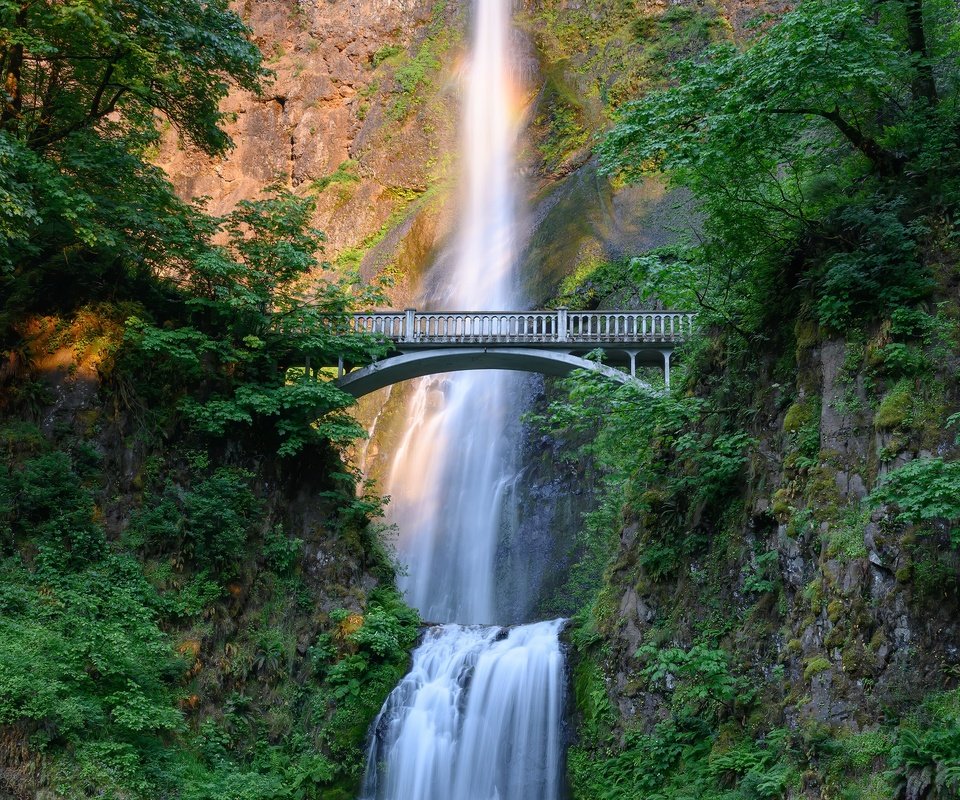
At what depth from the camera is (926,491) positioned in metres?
7.99

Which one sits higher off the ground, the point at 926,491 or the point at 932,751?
the point at 926,491

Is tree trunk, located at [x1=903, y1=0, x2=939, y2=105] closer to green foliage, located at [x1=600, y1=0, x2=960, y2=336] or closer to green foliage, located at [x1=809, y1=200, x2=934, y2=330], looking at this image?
green foliage, located at [x1=600, y1=0, x2=960, y2=336]

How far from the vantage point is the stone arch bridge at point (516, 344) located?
19297mm

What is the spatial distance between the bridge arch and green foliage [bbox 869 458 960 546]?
10966 millimetres

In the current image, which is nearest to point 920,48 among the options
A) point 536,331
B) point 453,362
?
point 536,331

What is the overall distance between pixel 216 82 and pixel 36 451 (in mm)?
7996

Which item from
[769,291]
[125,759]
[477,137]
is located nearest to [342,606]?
[125,759]

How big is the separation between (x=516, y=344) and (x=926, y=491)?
486 inches

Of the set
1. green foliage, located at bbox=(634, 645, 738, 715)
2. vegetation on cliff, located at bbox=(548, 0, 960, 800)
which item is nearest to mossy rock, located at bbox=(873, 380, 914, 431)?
vegetation on cliff, located at bbox=(548, 0, 960, 800)

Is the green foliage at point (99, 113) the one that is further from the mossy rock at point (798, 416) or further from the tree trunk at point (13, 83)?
the mossy rock at point (798, 416)

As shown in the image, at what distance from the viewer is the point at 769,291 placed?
12.8m

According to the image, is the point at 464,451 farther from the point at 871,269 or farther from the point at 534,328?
the point at 871,269

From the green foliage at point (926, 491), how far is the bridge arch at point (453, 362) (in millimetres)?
10966

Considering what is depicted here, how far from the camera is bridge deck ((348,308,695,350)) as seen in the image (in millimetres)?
19203
